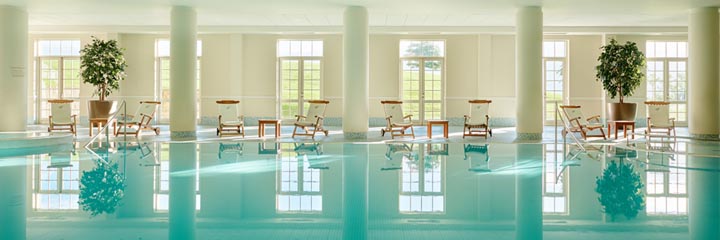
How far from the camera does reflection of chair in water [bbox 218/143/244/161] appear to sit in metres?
7.01

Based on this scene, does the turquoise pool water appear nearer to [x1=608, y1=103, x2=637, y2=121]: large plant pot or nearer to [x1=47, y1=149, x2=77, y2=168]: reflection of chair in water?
[x1=47, y1=149, x2=77, y2=168]: reflection of chair in water

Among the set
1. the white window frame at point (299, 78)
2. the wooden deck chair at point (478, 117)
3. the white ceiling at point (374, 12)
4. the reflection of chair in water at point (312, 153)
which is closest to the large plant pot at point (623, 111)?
the white ceiling at point (374, 12)

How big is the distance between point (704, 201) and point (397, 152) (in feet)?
14.5

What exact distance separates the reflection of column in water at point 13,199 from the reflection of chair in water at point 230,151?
2229 millimetres

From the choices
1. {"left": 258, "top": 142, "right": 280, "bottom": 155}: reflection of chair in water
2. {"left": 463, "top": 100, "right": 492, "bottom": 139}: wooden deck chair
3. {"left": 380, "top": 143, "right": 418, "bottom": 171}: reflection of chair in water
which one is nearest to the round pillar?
{"left": 380, "top": 143, "right": 418, "bottom": 171}: reflection of chair in water

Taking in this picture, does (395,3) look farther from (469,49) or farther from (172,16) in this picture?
(469,49)

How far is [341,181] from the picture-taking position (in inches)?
196

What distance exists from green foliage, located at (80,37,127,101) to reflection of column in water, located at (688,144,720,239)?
10551mm

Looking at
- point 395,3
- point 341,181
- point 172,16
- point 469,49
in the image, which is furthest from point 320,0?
point 469,49

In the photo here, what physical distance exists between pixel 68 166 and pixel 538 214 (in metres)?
5.08

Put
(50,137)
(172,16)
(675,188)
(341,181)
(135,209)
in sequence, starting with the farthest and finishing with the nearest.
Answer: (172,16) → (50,137) → (341,181) → (675,188) → (135,209)

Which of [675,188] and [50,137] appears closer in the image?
[675,188]

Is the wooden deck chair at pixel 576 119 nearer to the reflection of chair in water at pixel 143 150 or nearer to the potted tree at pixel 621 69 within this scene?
the potted tree at pixel 621 69

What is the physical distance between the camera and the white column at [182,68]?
418 inches
